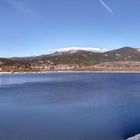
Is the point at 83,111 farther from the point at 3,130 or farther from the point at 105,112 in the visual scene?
the point at 3,130

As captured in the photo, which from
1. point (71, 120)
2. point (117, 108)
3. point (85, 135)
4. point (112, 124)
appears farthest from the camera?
point (117, 108)

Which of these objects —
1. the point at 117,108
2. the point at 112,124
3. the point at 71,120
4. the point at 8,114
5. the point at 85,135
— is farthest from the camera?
the point at 117,108

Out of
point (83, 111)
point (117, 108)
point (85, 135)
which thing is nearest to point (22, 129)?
point (85, 135)

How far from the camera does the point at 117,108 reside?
32438 millimetres

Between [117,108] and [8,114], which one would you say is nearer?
[8,114]

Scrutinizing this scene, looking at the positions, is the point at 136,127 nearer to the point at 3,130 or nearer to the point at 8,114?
the point at 3,130

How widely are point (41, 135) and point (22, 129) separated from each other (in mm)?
2397

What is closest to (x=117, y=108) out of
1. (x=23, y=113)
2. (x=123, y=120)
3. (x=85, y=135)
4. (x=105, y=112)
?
(x=105, y=112)

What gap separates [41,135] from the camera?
20.2 meters

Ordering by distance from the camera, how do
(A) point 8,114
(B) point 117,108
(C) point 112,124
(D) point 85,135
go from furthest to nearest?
(B) point 117,108 < (A) point 8,114 < (C) point 112,124 < (D) point 85,135

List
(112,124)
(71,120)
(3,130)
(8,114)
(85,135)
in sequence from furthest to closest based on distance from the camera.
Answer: (8,114) < (71,120) < (112,124) < (3,130) < (85,135)

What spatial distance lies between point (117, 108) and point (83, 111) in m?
4.29

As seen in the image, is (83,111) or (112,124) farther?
(83,111)

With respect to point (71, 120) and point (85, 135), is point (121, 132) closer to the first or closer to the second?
point (85, 135)
